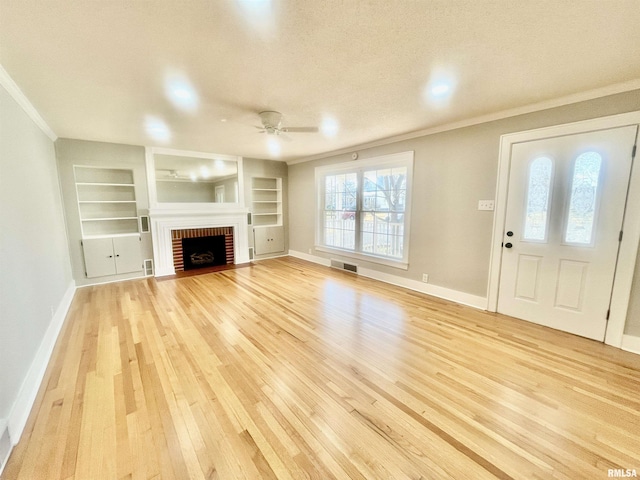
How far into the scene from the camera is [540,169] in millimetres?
2766

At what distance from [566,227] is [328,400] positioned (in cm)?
294

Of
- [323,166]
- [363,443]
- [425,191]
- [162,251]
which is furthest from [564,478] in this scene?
[162,251]

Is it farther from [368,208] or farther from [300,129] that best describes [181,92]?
[368,208]

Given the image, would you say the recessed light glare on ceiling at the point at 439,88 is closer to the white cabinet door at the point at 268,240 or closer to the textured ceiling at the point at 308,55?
the textured ceiling at the point at 308,55

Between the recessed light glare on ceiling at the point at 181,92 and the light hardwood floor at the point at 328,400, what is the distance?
240cm

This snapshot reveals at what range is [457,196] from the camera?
344cm

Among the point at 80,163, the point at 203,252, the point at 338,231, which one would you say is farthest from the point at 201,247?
the point at 338,231

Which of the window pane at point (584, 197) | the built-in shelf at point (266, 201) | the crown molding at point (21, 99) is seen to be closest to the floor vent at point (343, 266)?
the built-in shelf at point (266, 201)

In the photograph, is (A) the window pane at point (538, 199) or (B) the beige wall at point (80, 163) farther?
(B) the beige wall at point (80, 163)

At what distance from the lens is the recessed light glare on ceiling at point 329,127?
10.4 ft

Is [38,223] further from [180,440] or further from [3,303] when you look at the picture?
[180,440]

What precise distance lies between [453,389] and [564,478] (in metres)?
0.67

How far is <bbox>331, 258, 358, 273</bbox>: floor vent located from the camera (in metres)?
5.05

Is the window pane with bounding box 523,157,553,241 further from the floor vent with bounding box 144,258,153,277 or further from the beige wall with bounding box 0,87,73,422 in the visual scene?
the floor vent with bounding box 144,258,153,277
